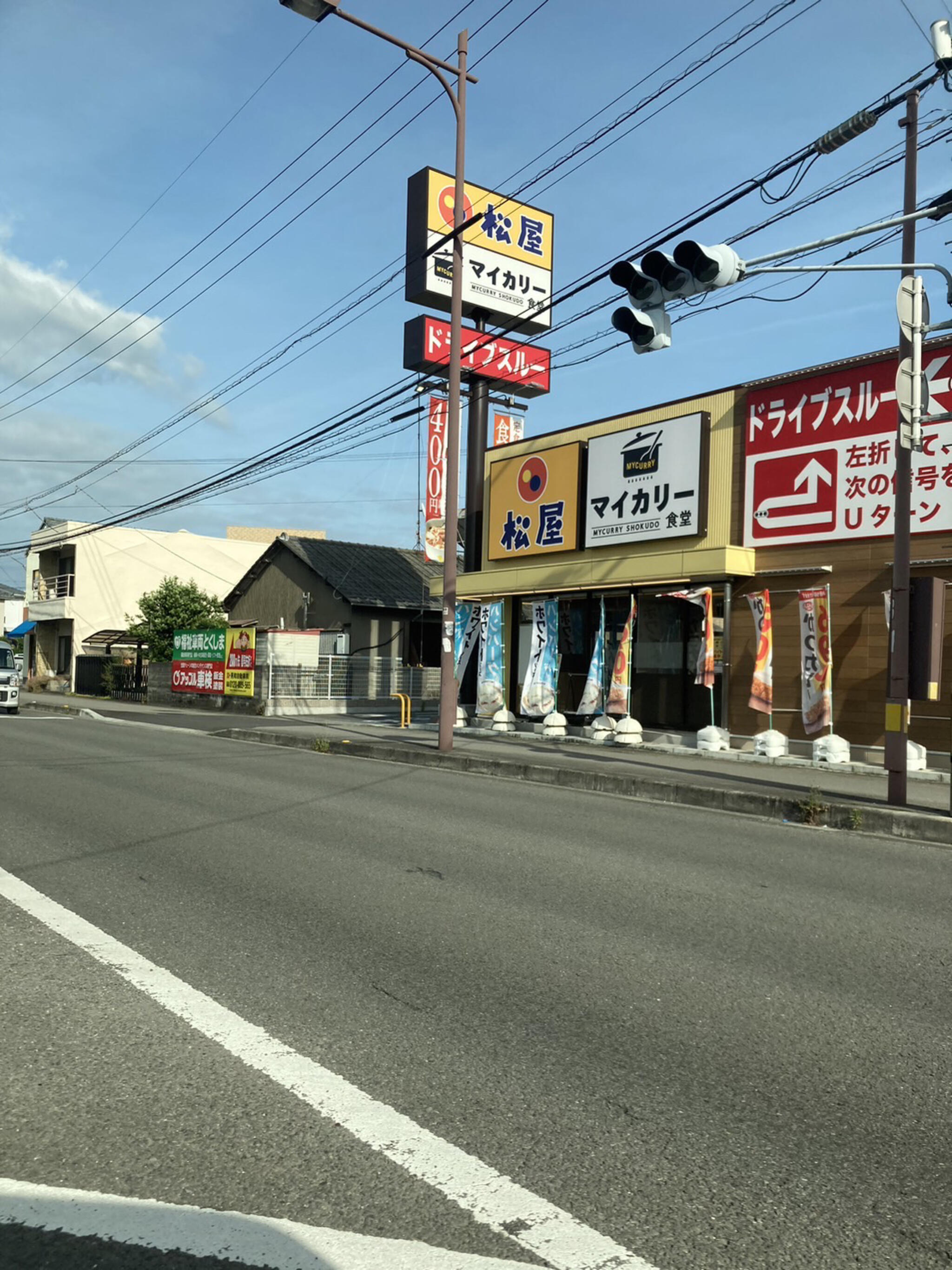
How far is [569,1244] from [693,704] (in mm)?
17270

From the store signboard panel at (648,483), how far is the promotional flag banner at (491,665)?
3.05m

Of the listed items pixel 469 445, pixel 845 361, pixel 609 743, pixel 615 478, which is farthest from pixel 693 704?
pixel 469 445

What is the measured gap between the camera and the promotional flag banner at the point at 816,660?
1659 centimetres

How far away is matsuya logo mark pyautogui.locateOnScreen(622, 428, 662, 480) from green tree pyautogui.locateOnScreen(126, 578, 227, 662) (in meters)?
23.4

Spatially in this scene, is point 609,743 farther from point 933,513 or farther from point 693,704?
point 933,513

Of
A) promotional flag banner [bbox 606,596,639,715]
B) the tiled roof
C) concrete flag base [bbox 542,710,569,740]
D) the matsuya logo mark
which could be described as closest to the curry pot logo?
the matsuya logo mark

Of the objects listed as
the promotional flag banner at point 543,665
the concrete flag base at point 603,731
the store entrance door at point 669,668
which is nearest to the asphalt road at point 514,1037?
the store entrance door at point 669,668

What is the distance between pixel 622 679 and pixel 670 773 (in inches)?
→ 204

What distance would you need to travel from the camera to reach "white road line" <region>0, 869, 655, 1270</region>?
2748 mm

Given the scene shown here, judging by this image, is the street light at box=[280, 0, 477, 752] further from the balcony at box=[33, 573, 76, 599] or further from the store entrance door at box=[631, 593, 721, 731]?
the balcony at box=[33, 573, 76, 599]

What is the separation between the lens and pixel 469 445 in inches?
984

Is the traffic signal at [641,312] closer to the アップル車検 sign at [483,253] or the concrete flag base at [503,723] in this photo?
the concrete flag base at [503,723]

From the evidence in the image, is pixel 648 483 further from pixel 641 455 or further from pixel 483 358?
pixel 483 358

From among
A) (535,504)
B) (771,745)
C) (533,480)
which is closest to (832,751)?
(771,745)
